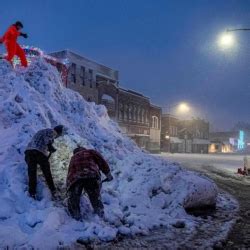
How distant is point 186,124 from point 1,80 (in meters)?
67.4

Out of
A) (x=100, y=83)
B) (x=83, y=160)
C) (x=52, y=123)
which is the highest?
(x=100, y=83)

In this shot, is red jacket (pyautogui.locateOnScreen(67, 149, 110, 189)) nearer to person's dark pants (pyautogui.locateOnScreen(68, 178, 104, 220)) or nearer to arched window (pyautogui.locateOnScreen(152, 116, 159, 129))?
person's dark pants (pyautogui.locateOnScreen(68, 178, 104, 220))

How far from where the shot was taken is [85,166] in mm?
7344

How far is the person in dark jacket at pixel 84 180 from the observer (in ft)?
23.6

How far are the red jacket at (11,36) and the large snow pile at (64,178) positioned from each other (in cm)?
73

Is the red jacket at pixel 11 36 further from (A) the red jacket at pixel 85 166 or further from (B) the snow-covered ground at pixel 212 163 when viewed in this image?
(B) the snow-covered ground at pixel 212 163

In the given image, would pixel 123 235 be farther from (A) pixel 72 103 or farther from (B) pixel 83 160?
(A) pixel 72 103

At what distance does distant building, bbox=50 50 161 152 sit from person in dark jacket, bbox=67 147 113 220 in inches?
1038

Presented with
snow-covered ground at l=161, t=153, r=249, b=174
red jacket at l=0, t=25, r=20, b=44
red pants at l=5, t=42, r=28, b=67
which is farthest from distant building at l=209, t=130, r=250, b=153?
red jacket at l=0, t=25, r=20, b=44

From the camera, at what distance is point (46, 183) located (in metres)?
8.14

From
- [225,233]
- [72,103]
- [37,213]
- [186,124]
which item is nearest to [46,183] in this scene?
[37,213]

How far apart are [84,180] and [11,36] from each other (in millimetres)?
6585

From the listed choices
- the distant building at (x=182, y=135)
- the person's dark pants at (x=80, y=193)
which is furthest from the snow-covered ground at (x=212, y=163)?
the distant building at (x=182, y=135)

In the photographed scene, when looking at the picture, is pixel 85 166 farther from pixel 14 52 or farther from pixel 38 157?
pixel 14 52
